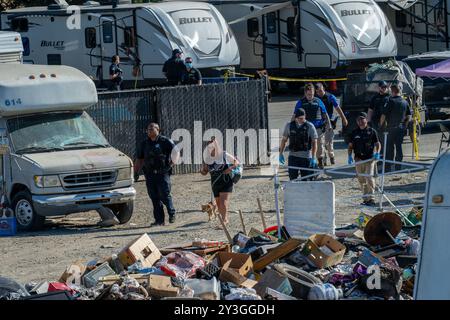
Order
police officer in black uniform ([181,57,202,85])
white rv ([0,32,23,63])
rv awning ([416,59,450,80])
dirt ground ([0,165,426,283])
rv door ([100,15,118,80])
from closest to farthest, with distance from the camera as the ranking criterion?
dirt ground ([0,165,426,283]) → white rv ([0,32,23,63]) → rv awning ([416,59,450,80]) → police officer in black uniform ([181,57,202,85]) → rv door ([100,15,118,80])

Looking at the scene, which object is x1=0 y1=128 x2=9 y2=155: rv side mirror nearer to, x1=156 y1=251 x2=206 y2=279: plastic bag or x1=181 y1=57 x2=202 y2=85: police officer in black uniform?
x1=156 y1=251 x2=206 y2=279: plastic bag

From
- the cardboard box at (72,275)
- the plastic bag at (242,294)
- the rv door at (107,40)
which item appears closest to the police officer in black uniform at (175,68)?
the rv door at (107,40)

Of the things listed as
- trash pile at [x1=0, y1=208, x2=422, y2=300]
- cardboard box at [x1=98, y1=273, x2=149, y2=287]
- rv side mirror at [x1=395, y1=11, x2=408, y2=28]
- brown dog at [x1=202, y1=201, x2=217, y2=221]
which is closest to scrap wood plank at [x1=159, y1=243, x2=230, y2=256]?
trash pile at [x1=0, y1=208, x2=422, y2=300]

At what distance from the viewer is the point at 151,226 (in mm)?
18547

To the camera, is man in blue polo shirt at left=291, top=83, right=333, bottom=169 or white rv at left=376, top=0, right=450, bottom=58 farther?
white rv at left=376, top=0, right=450, bottom=58

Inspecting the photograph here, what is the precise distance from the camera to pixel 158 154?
18.3m

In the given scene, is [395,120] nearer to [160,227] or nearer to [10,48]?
[160,227]

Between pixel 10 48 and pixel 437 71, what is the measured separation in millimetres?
8719

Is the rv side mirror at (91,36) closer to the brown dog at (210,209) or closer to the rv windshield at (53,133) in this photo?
the rv windshield at (53,133)

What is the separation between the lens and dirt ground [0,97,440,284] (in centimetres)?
1622

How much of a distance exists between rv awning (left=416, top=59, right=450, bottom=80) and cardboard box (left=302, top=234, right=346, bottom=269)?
11710mm

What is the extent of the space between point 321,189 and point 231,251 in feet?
5.06

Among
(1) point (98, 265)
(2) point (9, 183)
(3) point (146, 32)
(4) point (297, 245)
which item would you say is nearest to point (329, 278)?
(4) point (297, 245)

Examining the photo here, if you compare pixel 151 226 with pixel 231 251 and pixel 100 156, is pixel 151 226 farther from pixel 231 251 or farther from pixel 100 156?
pixel 231 251
